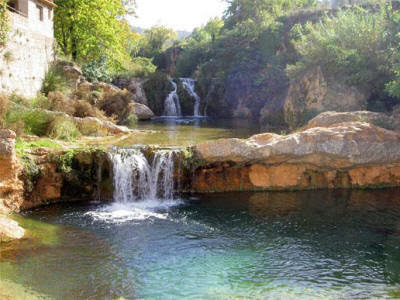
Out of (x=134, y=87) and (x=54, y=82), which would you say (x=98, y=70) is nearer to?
(x=134, y=87)

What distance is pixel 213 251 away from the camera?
942 cm

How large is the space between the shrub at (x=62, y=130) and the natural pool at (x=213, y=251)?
375 centimetres

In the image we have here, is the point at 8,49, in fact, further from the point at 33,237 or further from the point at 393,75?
the point at 393,75

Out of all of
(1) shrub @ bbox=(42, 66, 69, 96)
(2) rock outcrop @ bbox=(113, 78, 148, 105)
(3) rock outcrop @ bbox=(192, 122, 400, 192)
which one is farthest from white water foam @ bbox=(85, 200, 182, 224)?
(2) rock outcrop @ bbox=(113, 78, 148, 105)

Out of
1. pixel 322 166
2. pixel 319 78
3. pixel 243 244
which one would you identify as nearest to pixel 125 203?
pixel 243 244

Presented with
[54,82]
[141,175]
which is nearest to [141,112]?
[54,82]

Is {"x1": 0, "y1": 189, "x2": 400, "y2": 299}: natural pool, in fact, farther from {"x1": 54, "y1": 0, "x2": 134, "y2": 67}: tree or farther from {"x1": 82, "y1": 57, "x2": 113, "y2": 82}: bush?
{"x1": 54, "y1": 0, "x2": 134, "y2": 67}: tree

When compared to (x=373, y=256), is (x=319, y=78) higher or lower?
higher

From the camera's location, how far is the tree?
2586 centimetres

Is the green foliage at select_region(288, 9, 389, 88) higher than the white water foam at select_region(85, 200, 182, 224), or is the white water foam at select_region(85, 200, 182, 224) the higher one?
the green foliage at select_region(288, 9, 389, 88)

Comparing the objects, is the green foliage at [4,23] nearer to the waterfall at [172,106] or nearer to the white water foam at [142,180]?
the white water foam at [142,180]

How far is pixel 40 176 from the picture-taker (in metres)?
12.8

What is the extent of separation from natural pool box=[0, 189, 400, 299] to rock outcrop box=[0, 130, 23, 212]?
2.11 ft

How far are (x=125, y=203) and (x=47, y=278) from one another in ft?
17.7
